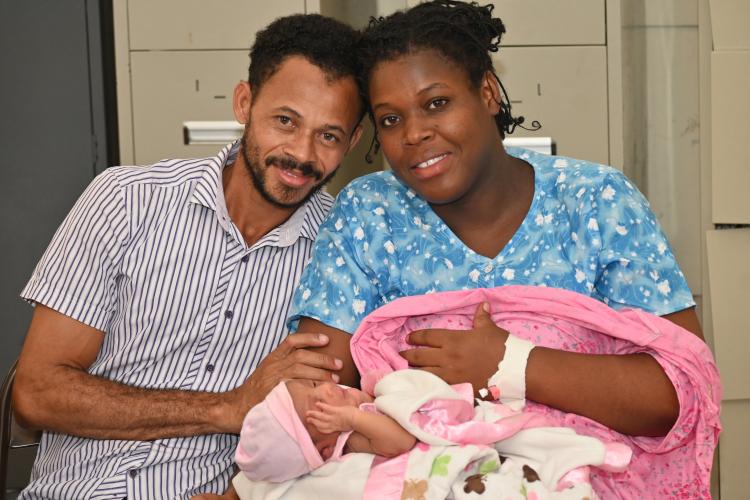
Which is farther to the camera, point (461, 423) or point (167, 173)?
point (167, 173)

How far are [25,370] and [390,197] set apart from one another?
0.77 metres

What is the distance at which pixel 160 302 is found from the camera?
1756 millimetres

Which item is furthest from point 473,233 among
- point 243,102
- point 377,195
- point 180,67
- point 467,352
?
point 180,67

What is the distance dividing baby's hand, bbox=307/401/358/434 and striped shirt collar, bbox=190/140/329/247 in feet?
1.75

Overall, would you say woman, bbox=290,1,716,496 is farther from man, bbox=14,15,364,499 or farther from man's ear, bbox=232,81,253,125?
man's ear, bbox=232,81,253,125

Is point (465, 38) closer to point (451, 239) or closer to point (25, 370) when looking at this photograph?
point (451, 239)

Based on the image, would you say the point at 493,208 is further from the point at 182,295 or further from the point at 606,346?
the point at 182,295

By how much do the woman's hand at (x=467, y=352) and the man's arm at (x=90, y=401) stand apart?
326mm

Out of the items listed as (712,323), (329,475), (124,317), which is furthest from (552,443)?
(712,323)

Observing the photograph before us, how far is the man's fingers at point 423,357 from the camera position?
4.92 feet

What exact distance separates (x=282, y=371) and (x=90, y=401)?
0.39 metres

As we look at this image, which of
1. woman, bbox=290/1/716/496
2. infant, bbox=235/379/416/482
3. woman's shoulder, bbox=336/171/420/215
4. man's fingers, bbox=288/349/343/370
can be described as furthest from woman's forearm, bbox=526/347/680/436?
woman's shoulder, bbox=336/171/420/215

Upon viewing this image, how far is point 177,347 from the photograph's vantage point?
1755 millimetres

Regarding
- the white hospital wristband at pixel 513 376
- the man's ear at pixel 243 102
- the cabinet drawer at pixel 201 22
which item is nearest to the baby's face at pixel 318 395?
the white hospital wristband at pixel 513 376
